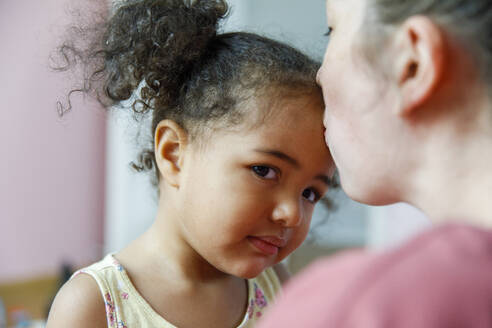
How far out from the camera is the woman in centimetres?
38

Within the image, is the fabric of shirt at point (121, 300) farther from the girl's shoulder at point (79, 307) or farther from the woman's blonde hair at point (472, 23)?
the woman's blonde hair at point (472, 23)

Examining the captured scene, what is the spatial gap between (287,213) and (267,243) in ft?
0.21

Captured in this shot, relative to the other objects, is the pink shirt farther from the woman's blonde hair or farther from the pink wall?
the pink wall

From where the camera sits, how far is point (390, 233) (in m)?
2.17

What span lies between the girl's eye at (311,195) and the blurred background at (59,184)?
1.01m

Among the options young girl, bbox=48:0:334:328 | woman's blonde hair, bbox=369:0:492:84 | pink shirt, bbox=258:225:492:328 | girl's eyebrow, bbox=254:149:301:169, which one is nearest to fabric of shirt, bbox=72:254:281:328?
young girl, bbox=48:0:334:328

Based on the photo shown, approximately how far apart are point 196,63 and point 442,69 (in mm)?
505

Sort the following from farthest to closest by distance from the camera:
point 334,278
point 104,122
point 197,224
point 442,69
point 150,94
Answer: point 104,122 → point 150,94 → point 197,224 → point 442,69 → point 334,278

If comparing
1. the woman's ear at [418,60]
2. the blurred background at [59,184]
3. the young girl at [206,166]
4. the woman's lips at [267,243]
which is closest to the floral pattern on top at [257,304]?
the young girl at [206,166]

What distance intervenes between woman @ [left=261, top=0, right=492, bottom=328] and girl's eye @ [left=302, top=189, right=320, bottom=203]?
0.68ft

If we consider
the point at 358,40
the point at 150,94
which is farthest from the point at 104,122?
the point at 358,40

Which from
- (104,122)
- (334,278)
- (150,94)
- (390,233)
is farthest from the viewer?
(104,122)

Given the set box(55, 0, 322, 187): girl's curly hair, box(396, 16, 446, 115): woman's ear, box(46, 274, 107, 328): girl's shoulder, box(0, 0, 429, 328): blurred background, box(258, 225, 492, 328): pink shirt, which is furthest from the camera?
box(0, 0, 429, 328): blurred background

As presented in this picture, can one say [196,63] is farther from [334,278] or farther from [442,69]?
[334,278]
